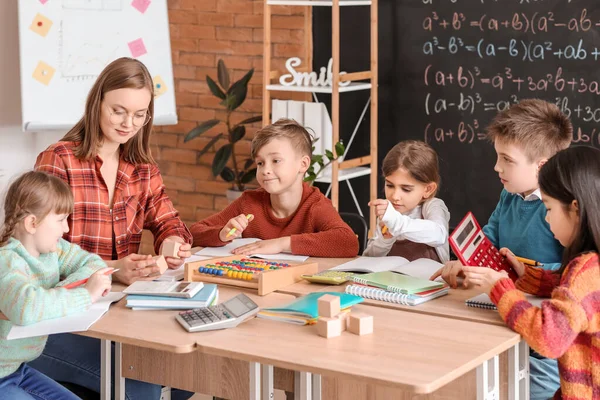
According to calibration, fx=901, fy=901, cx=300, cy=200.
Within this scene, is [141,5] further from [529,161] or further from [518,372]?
[518,372]

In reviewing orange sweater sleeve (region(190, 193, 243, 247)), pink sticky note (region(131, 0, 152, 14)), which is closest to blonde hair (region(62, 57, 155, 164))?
orange sweater sleeve (region(190, 193, 243, 247))

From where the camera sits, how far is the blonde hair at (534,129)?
8.34ft

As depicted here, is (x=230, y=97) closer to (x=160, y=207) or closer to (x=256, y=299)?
(x=160, y=207)

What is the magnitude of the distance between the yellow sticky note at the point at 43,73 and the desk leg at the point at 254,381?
2292 mm

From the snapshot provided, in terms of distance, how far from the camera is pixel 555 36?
4.02m

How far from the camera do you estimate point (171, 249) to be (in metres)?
2.59

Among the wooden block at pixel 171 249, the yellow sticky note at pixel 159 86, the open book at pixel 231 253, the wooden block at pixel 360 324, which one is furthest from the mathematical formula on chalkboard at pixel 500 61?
the wooden block at pixel 360 324

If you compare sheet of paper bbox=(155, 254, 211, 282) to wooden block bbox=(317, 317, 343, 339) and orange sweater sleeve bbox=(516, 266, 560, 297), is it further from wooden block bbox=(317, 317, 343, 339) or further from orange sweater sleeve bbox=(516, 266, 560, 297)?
orange sweater sleeve bbox=(516, 266, 560, 297)

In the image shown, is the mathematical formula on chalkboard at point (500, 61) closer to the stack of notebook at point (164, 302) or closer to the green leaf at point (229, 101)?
the green leaf at point (229, 101)

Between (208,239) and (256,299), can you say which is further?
(208,239)

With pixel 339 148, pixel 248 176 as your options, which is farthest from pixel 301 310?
pixel 248 176

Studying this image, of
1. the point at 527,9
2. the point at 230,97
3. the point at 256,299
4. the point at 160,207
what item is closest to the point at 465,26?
the point at 527,9

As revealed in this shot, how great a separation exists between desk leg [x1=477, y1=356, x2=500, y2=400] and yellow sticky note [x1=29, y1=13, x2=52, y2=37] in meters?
2.67

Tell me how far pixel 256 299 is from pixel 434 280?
50 cm
